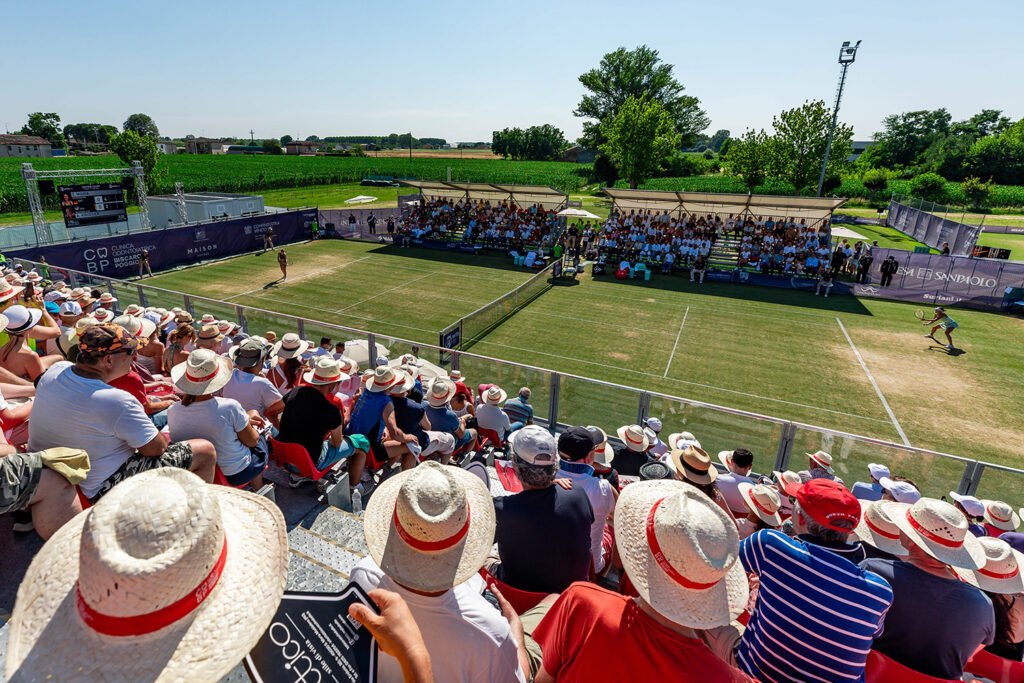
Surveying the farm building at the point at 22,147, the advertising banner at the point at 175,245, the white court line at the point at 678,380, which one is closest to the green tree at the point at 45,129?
the farm building at the point at 22,147

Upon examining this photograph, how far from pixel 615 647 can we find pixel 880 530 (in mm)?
3053

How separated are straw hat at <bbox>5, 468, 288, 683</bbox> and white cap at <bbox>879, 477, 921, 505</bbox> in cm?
674

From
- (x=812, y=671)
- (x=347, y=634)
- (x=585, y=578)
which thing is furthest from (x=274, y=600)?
(x=812, y=671)

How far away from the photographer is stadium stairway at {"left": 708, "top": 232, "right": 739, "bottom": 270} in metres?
26.8

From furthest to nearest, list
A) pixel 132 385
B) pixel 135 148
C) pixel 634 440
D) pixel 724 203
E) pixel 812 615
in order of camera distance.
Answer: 1. pixel 135 148
2. pixel 724 203
3. pixel 634 440
4. pixel 132 385
5. pixel 812 615

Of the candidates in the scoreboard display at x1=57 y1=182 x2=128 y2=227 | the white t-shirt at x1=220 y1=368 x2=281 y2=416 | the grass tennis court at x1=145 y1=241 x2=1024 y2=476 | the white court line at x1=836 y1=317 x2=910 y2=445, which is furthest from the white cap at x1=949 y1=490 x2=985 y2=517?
the scoreboard display at x1=57 y1=182 x2=128 y2=227

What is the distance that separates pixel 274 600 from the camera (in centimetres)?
179

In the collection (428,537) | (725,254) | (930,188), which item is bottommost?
(725,254)

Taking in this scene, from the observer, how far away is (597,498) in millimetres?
4254

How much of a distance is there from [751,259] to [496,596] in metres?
26.1

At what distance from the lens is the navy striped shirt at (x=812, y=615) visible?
2.65m

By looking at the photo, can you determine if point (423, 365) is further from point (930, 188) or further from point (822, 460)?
point (930, 188)

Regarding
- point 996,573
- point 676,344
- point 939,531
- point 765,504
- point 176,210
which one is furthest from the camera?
point 176,210

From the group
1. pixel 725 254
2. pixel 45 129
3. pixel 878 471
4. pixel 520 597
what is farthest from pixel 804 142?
pixel 45 129
